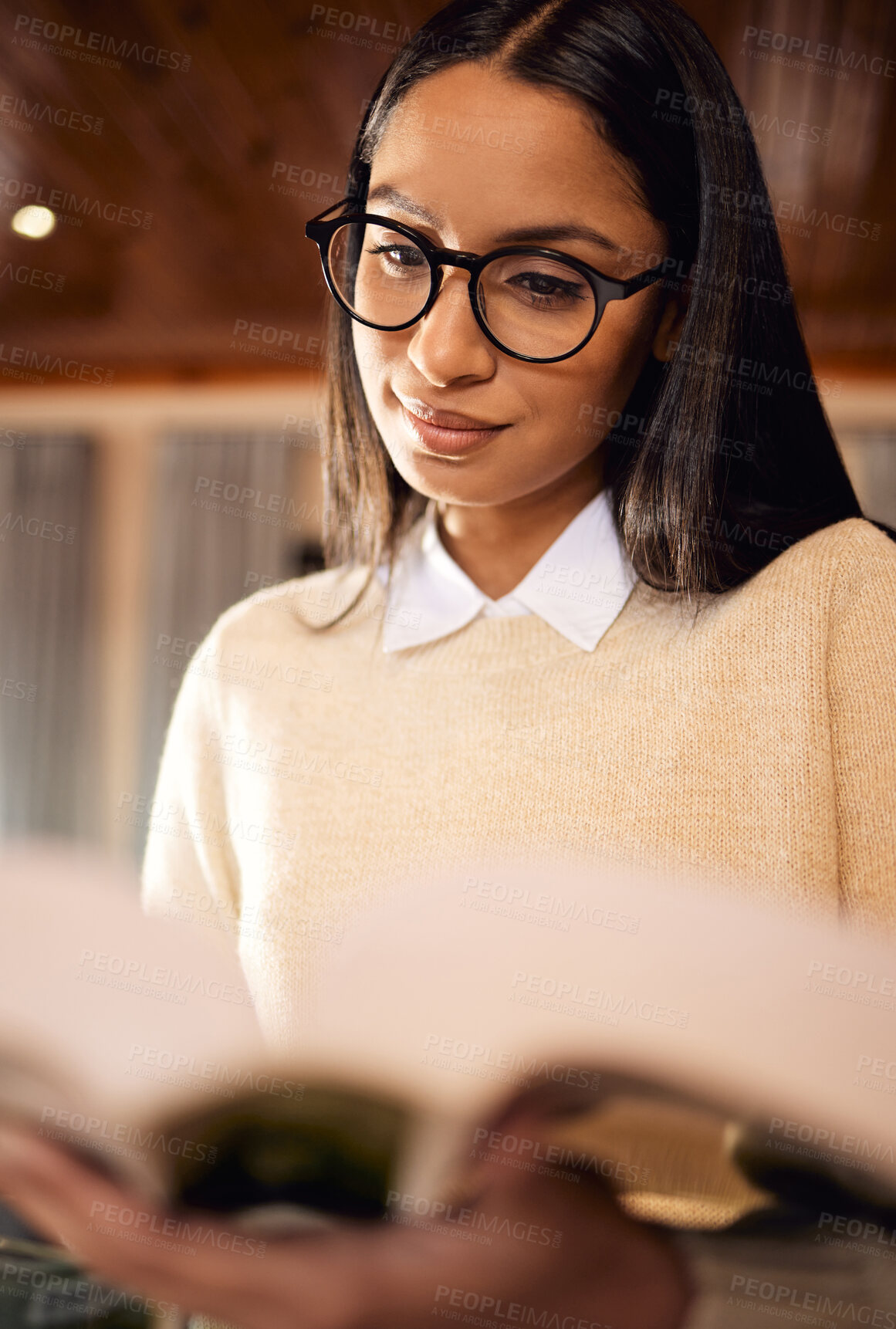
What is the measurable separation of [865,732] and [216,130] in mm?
379

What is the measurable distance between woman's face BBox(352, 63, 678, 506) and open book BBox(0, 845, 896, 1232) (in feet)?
0.43

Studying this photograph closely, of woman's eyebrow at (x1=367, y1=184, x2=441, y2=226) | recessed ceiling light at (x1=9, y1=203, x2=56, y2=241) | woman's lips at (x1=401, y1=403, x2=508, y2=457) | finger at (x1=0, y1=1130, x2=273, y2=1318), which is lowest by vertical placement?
finger at (x1=0, y1=1130, x2=273, y2=1318)

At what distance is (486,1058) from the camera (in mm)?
251

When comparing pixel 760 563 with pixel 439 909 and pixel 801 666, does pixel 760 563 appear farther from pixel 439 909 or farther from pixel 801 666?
pixel 439 909

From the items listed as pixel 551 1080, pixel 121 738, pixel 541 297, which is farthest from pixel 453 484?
pixel 121 738

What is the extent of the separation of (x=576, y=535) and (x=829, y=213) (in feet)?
1.36

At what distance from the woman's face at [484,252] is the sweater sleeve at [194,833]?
0.14m

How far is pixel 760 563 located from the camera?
0.29 metres

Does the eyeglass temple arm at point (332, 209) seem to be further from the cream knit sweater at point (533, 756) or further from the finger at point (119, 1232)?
the finger at point (119, 1232)

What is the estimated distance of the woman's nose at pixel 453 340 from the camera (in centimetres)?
26

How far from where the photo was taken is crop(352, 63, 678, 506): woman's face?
0.26 metres
